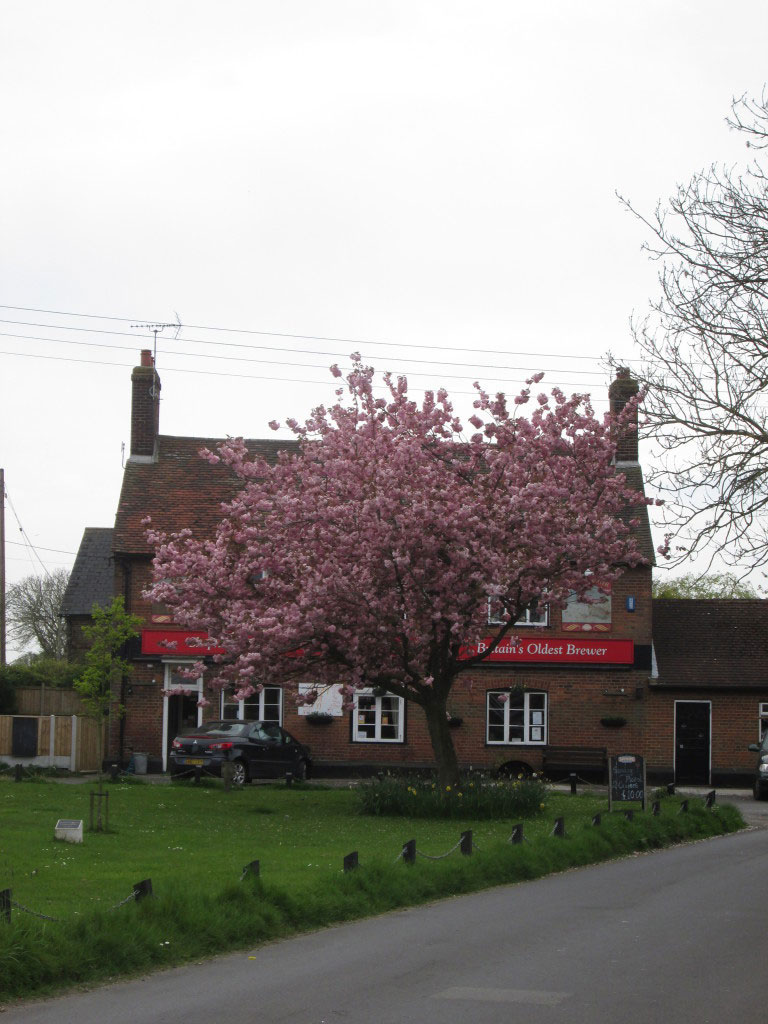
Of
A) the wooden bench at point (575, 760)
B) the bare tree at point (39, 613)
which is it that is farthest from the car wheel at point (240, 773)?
the bare tree at point (39, 613)

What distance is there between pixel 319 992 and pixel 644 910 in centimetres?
487

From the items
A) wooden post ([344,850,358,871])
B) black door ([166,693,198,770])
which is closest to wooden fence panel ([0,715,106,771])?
black door ([166,693,198,770])

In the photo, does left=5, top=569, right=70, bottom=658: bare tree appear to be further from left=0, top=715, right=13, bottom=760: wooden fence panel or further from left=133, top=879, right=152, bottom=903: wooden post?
left=133, top=879, right=152, bottom=903: wooden post

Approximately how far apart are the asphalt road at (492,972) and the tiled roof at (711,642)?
22337mm

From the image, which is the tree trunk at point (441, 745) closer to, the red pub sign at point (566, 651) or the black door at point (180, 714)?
the red pub sign at point (566, 651)

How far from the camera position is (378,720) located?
116 feet

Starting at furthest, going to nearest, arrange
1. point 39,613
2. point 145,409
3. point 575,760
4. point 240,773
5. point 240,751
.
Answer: point 39,613 → point 145,409 → point 575,760 → point 240,751 → point 240,773

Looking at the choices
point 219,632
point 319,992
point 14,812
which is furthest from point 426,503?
point 319,992

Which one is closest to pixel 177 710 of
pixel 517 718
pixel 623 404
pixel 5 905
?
pixel 517 718

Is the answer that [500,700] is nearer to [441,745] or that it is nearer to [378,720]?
[378,720]

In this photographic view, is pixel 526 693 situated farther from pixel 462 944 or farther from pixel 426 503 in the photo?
pixel 462 944

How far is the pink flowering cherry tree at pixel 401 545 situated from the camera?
22.0 m

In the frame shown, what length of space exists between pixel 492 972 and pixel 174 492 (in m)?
28.4

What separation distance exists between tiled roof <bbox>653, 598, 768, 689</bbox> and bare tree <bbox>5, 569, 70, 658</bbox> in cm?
4367
